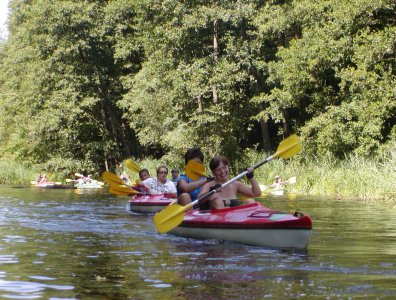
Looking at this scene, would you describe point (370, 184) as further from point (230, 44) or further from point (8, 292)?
point (8, 292)

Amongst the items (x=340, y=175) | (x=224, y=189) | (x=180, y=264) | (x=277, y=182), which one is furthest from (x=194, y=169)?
(x=277, y=182)

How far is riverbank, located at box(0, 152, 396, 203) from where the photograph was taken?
56.3ft

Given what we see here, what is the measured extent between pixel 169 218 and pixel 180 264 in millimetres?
1895

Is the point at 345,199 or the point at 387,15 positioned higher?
the point at 387,15

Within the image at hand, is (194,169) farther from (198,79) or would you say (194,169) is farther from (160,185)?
(198,79)

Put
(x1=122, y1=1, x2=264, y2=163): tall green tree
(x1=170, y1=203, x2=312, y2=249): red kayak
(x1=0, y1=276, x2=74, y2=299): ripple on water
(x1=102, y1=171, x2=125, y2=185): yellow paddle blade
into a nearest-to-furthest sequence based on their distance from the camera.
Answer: (x1=0, y1=276, x2=74, y2=299): ripple on water → (x1=170, y1=203, x2=312, y2=249): red kayak → (x1=102, y1=171, x2=125, y2=185): yellow paddle blade → (x1=122, y1=1, x2=264, y2=163): tall green tree

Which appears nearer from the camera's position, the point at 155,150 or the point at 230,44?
the point at 230,44

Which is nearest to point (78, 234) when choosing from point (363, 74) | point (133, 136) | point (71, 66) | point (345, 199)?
point (345, 199)

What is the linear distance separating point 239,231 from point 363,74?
13018 millimetres

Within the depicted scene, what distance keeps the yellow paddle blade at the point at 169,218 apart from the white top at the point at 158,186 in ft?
18.4

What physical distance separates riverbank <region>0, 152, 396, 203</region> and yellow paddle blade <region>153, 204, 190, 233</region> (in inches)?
333

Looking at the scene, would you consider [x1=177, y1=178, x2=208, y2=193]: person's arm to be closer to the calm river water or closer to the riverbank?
the calm river water

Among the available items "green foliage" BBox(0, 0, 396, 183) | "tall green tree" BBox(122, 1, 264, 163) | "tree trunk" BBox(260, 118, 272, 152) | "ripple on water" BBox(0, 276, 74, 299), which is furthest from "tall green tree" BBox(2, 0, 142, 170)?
"ripple on water" BBox(0, 276, 74, 299)

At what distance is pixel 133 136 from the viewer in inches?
1560
